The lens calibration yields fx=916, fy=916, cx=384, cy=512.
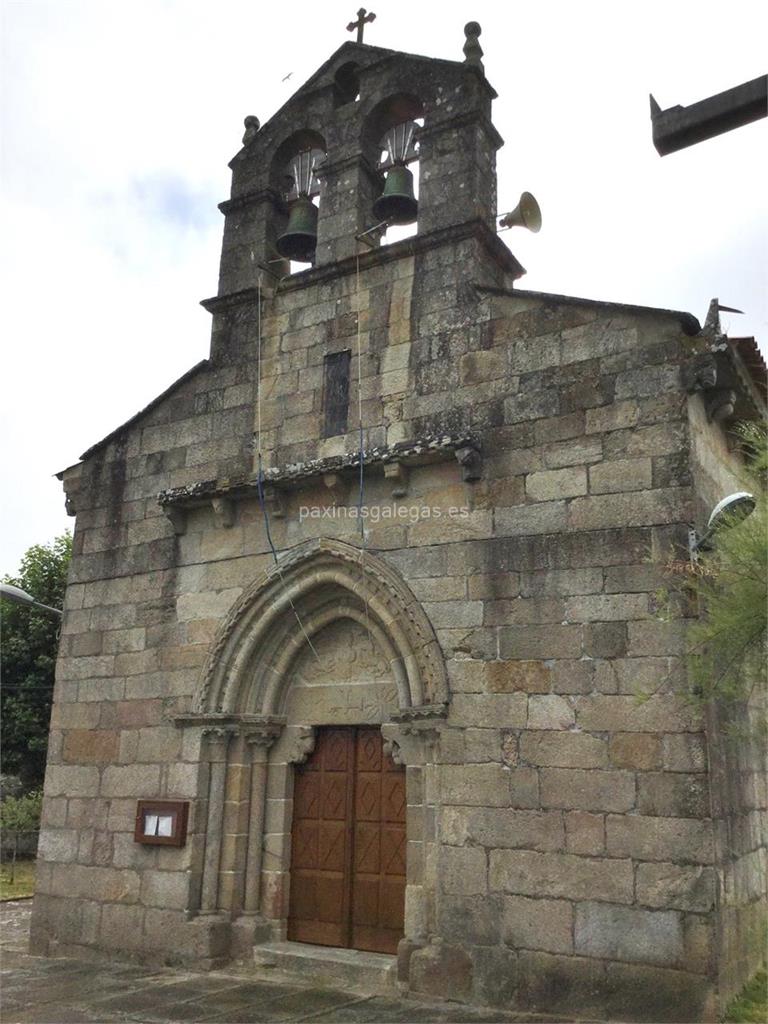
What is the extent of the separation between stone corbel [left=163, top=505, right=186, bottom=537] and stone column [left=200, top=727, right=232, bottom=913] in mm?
1937

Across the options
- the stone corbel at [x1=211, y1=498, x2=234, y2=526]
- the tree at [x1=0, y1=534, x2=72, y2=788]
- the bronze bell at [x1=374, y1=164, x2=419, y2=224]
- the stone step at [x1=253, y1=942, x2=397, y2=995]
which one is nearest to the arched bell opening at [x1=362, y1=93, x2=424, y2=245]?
the bronze bell at [x1=374, y1=164, x2=419, y2=224]

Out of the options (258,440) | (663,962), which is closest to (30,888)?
(258,440)

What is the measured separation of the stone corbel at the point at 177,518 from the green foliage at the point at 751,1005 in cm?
593

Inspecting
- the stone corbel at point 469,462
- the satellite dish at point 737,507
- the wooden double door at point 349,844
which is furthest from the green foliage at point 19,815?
the satellite dish at point 737,507

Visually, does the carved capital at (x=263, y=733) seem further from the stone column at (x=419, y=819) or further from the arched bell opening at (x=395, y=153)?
the arched bell opening at (x=395, y=153)

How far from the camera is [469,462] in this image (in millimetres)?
7234

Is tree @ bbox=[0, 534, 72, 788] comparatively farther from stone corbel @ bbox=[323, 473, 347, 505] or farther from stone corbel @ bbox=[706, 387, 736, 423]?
stone corbel @ bbox=[706, 387, 736, 423]

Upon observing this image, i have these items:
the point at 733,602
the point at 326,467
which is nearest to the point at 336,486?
the point at 326,467

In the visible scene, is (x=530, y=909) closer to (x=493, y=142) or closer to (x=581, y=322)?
(x=581, y=322)

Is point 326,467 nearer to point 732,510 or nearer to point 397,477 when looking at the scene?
point 397,477

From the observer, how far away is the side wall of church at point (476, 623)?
615cm

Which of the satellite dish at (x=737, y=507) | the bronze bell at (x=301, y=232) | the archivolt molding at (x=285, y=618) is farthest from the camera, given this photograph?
the bronze bell at (x=301, y=232)

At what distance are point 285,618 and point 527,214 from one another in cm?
425

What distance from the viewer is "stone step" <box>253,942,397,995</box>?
6.93m
